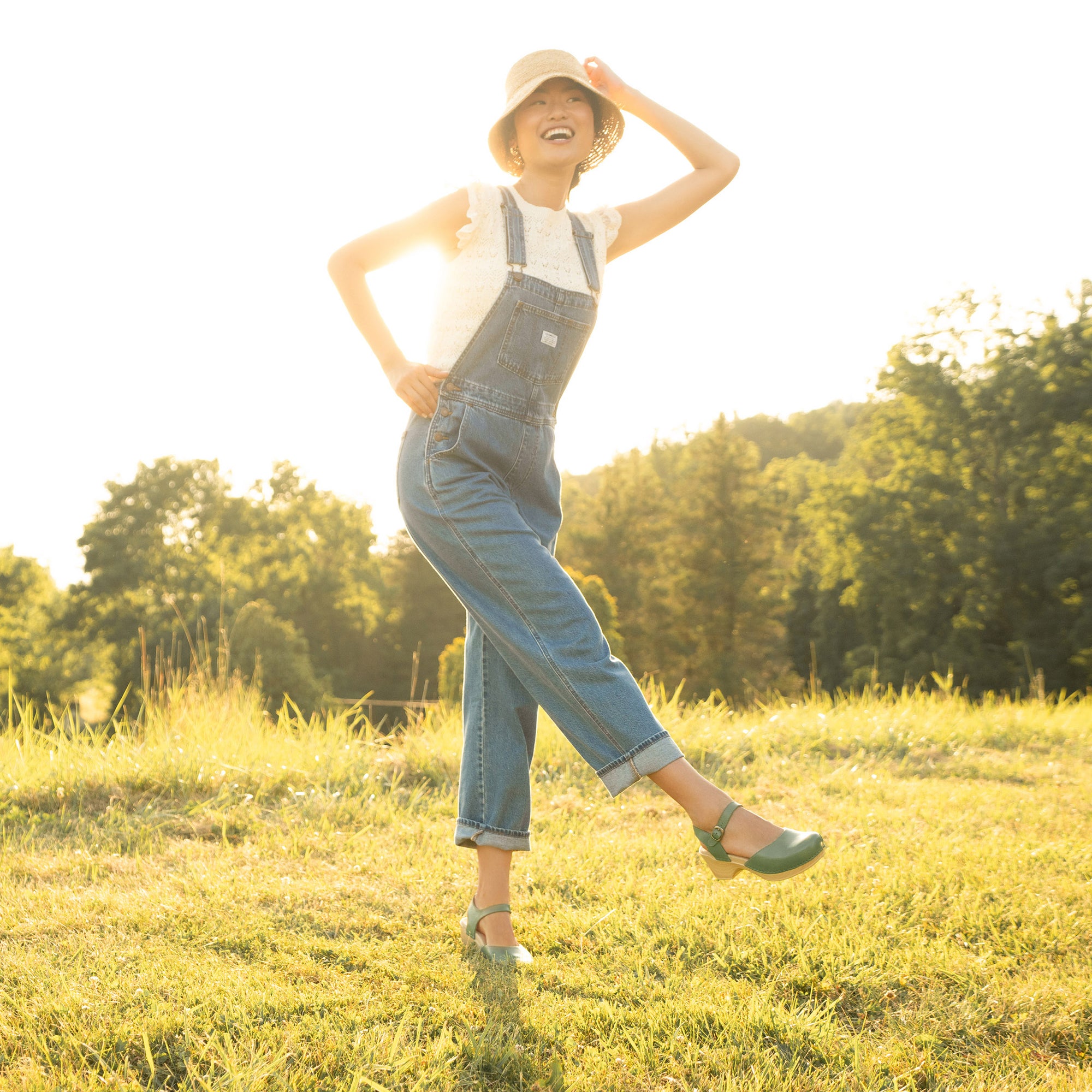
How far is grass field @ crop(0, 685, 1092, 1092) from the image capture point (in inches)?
64.1

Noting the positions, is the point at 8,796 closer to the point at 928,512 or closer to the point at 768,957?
the point at 768,957

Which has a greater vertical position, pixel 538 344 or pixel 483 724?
pixel 538 344

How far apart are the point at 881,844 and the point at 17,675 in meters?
33.5

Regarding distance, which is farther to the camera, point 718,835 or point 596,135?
point 596,135

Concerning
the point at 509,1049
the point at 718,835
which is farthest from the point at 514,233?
the point at 509,1049

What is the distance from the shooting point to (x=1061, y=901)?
7.97ft

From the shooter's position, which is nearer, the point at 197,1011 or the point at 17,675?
the point at 197,1011

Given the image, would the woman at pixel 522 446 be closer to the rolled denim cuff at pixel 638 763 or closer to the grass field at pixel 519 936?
the rolled denim cuff at pixel 638 763

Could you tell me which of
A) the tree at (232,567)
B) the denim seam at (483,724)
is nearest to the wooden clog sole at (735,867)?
the denim seam at (483,724)

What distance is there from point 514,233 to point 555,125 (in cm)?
34

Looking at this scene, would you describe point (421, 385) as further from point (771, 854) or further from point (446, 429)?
point (771, 854)

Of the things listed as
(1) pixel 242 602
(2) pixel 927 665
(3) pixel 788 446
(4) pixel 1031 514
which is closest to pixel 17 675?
(1) pixel 242 602

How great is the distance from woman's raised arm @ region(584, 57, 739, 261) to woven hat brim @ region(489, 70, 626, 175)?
0.05m

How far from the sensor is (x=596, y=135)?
7.83ft
